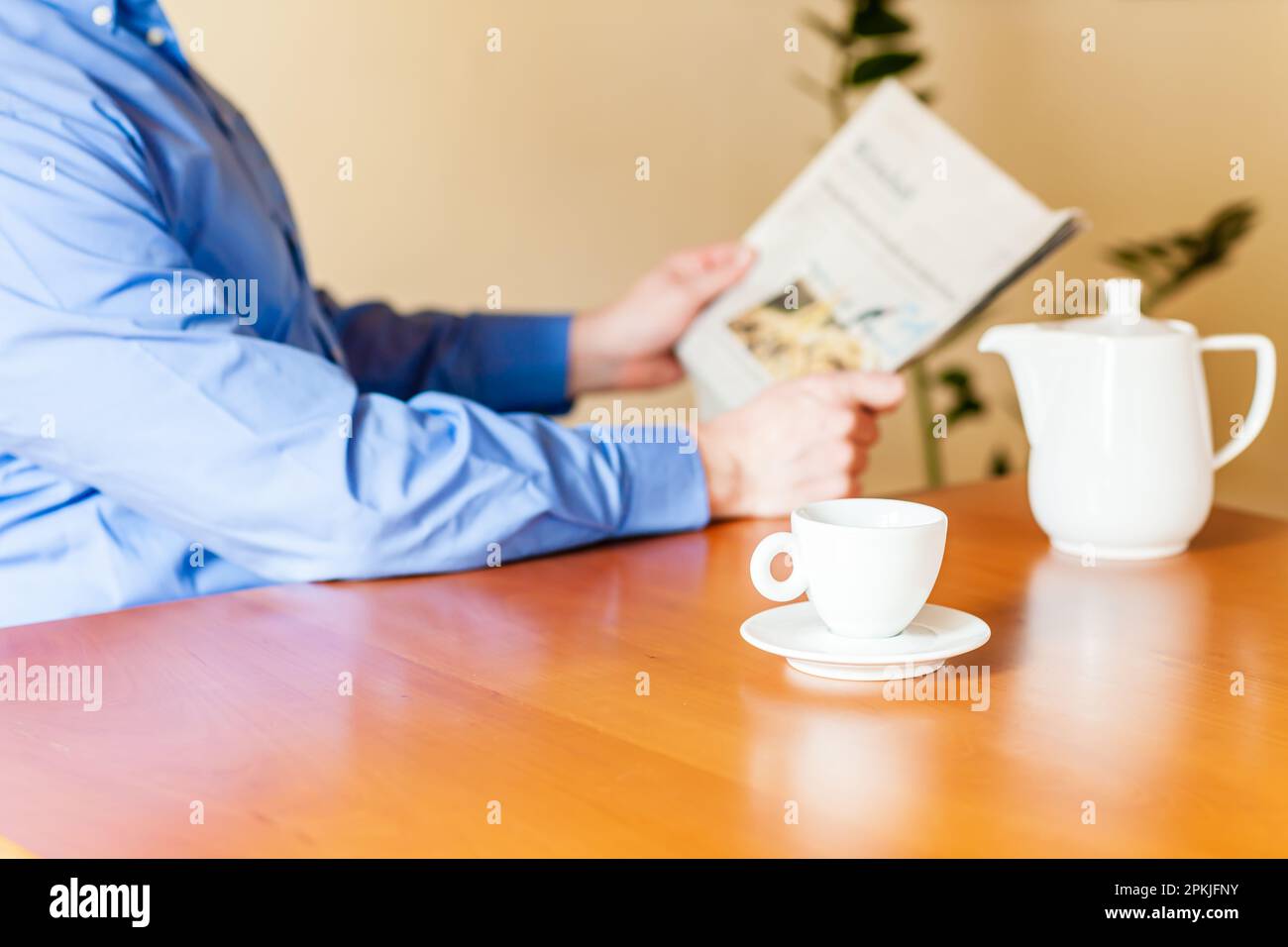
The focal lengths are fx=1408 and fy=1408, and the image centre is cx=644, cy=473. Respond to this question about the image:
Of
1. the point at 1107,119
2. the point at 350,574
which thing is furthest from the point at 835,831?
the point at 1107,119

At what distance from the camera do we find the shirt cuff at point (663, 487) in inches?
42.9

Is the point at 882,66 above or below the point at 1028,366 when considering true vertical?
above

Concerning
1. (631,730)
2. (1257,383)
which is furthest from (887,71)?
(631,730)

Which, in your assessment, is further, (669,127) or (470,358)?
(669,127)

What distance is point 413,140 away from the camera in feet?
7.71

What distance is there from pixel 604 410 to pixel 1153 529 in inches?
63.9

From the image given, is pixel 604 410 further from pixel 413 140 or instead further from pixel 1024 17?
pixel 1024 17

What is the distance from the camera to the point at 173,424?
37.4 inches

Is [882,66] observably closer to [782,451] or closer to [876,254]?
[876,254]

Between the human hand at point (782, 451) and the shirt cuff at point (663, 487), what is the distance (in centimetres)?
2

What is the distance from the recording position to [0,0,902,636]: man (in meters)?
0.94

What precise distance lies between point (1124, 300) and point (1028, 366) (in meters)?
0.08

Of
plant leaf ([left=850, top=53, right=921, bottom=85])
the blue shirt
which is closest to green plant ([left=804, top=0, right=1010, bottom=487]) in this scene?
plant leaf ([left=850, top=53, right=921, bottom=85])

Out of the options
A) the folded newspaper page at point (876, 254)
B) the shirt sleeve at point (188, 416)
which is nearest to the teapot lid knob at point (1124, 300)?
the folded newspaper page at point (876, 254)
